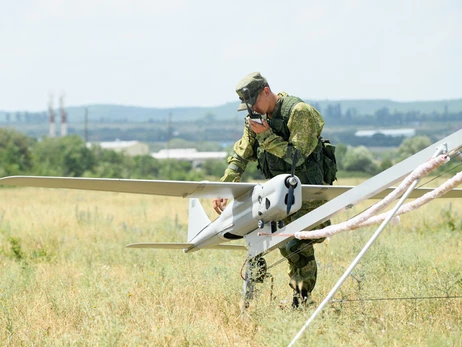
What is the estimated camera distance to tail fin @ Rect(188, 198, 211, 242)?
7.68 metres

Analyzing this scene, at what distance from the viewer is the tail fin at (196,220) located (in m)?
7.68

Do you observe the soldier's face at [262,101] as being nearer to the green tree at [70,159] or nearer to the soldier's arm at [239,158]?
the soldier's arm at [239,158]

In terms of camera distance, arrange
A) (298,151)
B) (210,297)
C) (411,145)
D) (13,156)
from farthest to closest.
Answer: (411,145), (13,156), (210,297), (298,151)

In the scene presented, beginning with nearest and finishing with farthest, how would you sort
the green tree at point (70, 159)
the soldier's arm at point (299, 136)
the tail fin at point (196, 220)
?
1. the soldier's arm at point (299, 136)
2. the tail fin at point (196, 220)
3. the green tree at point (70, 159)

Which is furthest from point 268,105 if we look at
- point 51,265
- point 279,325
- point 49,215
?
point 49,215

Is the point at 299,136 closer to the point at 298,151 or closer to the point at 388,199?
the point at 298,151

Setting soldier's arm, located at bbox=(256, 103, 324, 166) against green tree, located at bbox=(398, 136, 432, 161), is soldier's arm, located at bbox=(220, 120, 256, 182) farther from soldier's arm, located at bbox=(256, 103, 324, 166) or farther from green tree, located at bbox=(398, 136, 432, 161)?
green tree, located at bbox=(398, 136, 432, 161)

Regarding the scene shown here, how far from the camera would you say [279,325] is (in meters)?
5.04

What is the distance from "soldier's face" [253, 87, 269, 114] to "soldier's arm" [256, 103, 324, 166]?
0.22 meters

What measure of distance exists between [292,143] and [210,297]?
1.61 meters

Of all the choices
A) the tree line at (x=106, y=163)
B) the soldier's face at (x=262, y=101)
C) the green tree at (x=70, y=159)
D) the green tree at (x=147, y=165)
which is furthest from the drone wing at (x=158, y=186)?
the green tree at (x=147, y=165)

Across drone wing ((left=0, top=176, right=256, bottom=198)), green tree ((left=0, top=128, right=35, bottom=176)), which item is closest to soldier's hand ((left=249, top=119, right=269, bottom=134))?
drone wing ((left=0, top=176, right=256, bottom=198))

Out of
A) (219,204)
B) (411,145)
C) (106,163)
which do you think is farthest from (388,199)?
(411,145)

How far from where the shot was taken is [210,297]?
6.99 metres
